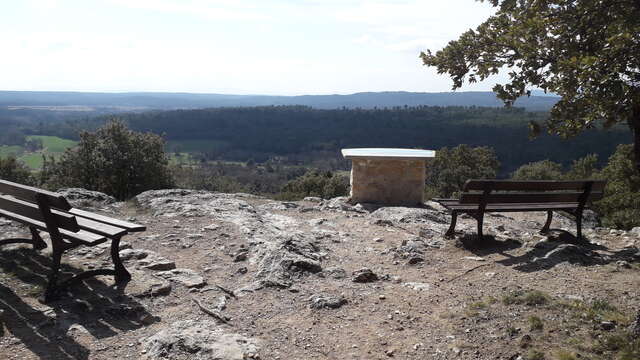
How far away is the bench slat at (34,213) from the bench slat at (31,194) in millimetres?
106

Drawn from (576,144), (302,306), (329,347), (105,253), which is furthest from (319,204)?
(576,144)

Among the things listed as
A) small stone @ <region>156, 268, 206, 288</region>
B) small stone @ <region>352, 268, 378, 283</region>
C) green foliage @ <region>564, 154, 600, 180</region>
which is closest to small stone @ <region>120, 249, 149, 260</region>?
small stone @ <region>156, 268, 206, 288</region>

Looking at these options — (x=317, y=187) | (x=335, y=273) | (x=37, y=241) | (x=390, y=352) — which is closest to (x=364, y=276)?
(x=335, y=273)

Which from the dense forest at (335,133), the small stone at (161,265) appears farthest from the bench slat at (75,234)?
the dense forest at (335,133)

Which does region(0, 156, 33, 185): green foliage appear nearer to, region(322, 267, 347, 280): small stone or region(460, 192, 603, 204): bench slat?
region(322, 267, 347, 280): small stone

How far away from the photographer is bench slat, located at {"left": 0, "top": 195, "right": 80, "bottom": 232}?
4.80 metres

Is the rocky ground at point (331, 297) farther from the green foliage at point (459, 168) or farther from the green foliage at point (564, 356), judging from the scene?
the green foliage at point (459, 168)

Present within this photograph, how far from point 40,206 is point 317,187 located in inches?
965

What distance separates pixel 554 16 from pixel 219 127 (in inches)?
5446

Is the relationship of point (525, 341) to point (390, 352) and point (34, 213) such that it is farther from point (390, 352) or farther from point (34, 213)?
point (34, 213)

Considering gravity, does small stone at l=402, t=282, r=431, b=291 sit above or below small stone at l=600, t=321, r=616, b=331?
below

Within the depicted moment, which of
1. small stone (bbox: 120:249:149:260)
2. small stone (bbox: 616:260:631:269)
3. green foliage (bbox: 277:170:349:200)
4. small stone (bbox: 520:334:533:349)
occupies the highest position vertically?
small stone (bbox: 520:334:533:349)

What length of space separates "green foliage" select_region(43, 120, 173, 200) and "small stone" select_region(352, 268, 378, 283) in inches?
379

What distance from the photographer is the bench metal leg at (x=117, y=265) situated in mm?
5391
